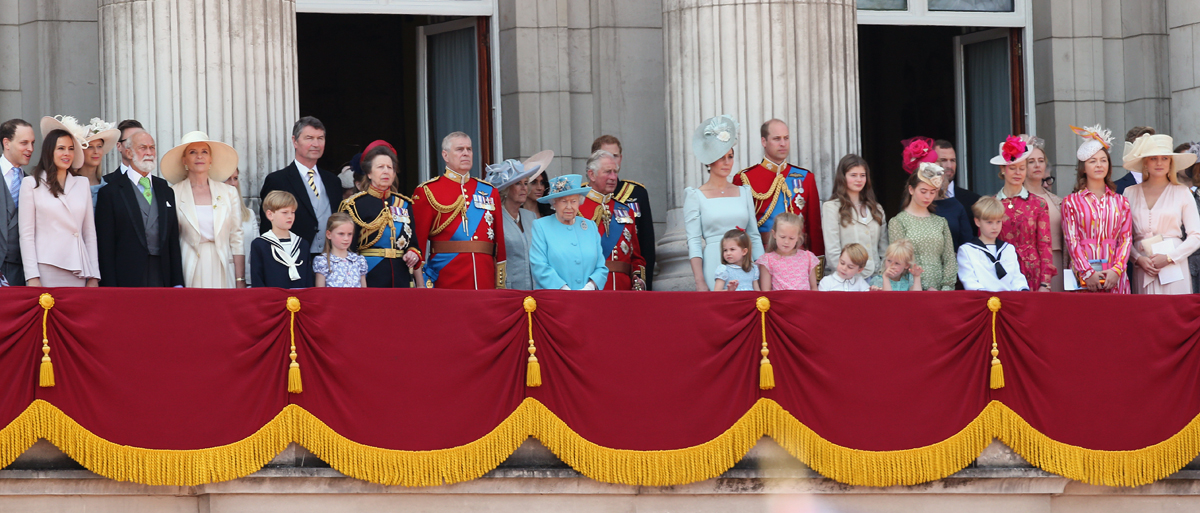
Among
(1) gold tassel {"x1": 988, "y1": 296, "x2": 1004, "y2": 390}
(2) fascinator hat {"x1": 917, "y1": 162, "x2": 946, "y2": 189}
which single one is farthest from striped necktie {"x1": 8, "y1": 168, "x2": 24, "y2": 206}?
(1) gold tassel {"x1": 988, "y1": 296, "x2": 1004, "y2": 390}

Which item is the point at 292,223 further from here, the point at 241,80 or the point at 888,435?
the point at 888,435

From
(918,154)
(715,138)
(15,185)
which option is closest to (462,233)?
→ (715,138)

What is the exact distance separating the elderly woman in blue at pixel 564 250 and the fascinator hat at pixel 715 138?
880mm

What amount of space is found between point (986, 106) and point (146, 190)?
815 centimetres

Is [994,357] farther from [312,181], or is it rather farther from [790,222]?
[312,181]

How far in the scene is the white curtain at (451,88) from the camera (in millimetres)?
13320

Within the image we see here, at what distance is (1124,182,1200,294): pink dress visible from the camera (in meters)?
10.0

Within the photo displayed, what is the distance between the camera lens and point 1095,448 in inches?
349

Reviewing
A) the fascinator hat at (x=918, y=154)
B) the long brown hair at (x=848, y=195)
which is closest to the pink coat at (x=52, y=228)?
the long brown hair at (x=848, y=195)

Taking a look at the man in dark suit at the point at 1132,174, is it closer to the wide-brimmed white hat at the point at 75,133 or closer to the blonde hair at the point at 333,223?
the blonde hair at the point at 333,223

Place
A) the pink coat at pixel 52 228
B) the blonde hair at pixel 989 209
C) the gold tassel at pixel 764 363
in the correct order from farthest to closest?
the blonde hair at pixel 989 209
the pink coat at pixel 52 228
the gold tassel at pixel 764 363

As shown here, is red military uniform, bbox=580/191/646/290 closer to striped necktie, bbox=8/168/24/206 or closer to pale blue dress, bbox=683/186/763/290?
pale blue dress, bbox=683/186/763/290

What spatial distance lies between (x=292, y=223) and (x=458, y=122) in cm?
428

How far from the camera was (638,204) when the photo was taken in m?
11.0
